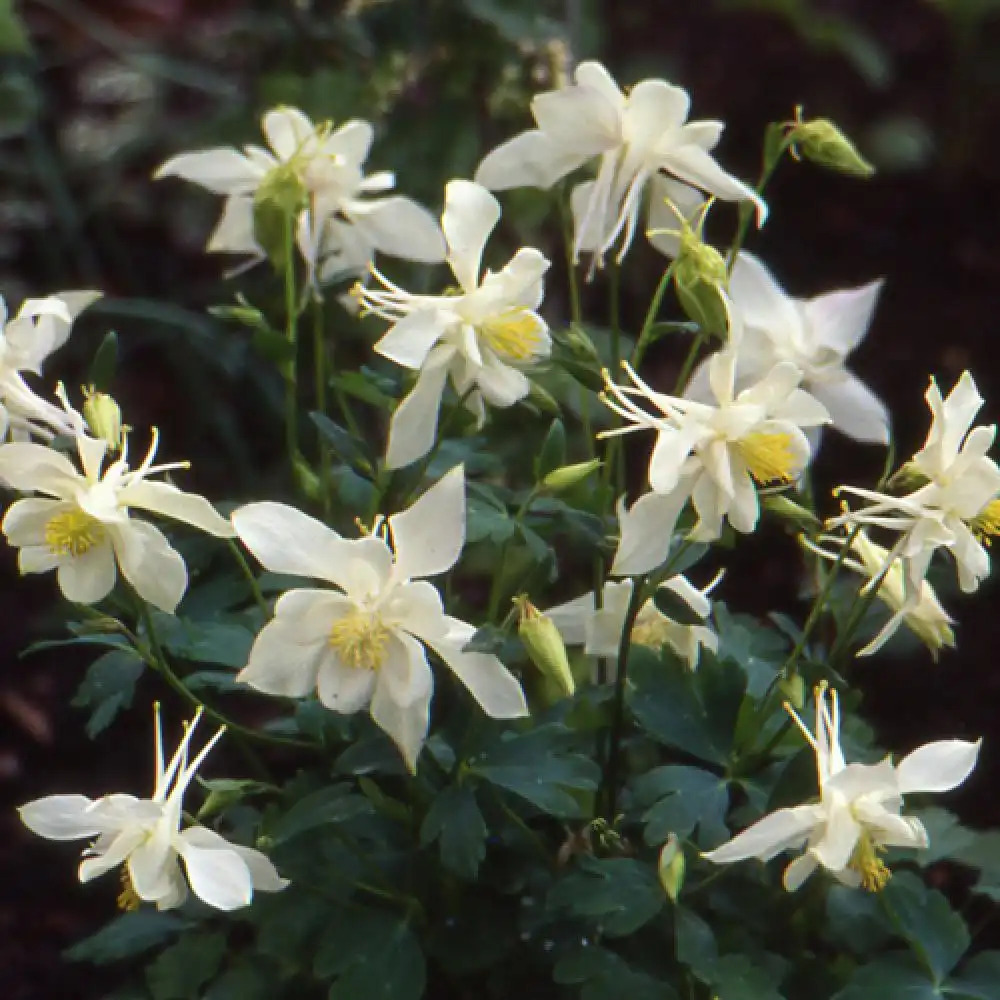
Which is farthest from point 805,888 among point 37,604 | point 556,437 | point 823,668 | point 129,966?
point 37,604

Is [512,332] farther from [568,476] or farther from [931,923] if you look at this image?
[931,923]

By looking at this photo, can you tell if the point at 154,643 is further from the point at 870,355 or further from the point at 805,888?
the point at 870,355

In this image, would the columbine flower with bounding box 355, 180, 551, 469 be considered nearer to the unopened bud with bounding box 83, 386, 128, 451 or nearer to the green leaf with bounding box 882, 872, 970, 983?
the unopened bud with bounding box 83, 386, 128, 451

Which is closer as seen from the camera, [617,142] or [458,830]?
[458,830]

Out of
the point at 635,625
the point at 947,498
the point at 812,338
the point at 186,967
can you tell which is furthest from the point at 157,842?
the point at 812,338

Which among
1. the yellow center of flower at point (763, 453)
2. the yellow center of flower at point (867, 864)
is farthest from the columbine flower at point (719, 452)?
the yellow center of flower at point (867, 864)

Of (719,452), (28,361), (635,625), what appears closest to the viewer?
(719,452)

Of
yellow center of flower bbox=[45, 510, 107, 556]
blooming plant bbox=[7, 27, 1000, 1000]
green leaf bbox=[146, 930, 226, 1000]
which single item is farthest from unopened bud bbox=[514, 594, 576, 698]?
green leaf bbox=[146, 930, 226, 1000]
